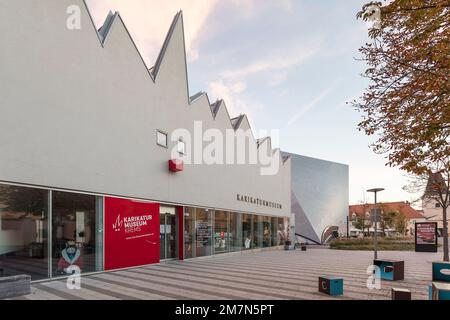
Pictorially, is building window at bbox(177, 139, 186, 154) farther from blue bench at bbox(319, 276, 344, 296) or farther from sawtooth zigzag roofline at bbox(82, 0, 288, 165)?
blue bench at bbox(319, 276, 344, 296)

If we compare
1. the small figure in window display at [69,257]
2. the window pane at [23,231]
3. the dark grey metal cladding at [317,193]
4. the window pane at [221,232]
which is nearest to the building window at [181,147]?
the window pane at [221,232]

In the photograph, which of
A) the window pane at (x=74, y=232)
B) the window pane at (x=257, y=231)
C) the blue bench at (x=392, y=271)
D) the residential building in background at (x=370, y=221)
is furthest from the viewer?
the residential building in background at (x=370, y=221)

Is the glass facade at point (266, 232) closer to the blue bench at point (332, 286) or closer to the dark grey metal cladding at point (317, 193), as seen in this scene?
the blue bench at point (332, 286)

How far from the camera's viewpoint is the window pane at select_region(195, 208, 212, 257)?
20.2 m

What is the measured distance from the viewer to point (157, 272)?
44.9ft

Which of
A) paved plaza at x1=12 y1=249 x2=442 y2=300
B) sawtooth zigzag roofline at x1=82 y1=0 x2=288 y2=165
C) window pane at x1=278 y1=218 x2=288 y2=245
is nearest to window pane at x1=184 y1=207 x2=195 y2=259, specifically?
paved plaza at x1=12 y1=249 x2=442 y2=300

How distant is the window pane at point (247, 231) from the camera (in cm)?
2647

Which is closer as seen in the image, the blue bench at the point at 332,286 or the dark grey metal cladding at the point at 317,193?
the blue bench at the point at 332,286

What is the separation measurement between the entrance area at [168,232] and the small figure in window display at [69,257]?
523 cm

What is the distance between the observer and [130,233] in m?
14.9

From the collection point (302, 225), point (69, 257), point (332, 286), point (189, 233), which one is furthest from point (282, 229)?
point (332, 286)

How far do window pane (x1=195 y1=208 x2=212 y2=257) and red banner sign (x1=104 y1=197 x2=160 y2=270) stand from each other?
3.75 meters

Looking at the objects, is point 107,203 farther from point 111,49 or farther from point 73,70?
point 111,49
